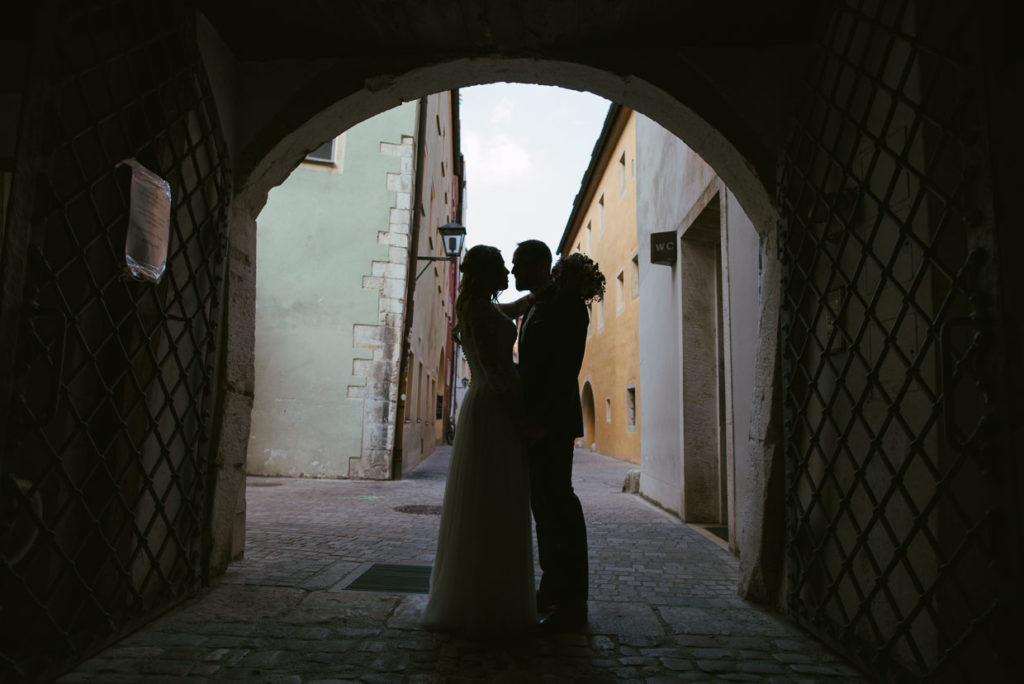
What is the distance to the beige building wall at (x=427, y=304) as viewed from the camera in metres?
A: 11.5

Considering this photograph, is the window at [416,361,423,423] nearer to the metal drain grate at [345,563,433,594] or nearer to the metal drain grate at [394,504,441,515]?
the metal drain grate at [394,504,441,515]

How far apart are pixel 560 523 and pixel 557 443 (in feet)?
1.23

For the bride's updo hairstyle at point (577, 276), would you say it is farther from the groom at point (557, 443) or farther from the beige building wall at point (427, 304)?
the beige building wall at point (427, 304)

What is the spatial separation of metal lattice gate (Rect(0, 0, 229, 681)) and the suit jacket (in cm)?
177

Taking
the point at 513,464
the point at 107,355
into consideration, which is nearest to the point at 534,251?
the point at 513,464

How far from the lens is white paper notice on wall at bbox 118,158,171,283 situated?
2.97 meters

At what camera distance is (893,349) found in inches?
105

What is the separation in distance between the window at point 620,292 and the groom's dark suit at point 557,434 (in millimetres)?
14289

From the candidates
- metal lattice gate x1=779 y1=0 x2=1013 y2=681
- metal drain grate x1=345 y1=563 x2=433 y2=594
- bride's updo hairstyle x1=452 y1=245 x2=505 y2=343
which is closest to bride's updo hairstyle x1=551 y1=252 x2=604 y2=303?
bride's updo hairstyle x1=452 y1=245 x2=505 y2=343

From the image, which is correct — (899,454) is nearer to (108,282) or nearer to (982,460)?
(982,460)

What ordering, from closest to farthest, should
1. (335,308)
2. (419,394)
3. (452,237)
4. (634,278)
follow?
(335,308)
(452,237)
(419,394)
(634,278)

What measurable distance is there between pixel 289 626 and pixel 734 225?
4098 mm

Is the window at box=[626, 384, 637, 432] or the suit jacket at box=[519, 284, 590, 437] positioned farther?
the window at box=[626, 384, 637, 432]

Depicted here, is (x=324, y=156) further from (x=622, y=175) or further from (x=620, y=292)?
(x=620, y=292)
